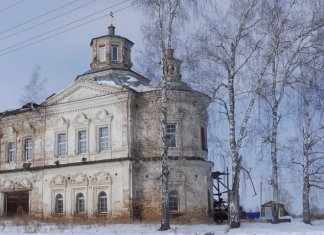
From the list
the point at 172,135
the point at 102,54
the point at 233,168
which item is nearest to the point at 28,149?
the point at 102,54

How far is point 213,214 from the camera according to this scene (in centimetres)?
2620

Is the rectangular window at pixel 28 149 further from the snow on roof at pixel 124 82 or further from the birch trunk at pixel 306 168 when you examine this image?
the birch trunk at pixel 306 168

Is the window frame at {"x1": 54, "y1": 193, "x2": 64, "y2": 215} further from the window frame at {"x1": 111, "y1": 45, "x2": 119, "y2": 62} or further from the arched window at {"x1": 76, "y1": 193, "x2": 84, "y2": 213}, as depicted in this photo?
the window frame at {"x1": 111, "y1": 45, "x2": 119, "y2": 62}

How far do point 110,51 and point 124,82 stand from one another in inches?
133

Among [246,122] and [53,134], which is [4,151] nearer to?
[53,134]

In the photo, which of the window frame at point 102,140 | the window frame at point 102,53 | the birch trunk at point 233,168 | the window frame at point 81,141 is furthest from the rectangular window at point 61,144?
the birch trunk at point 233,168

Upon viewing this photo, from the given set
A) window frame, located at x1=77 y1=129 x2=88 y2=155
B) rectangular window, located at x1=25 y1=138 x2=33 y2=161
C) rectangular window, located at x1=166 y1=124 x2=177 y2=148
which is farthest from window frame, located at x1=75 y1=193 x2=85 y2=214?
rectangular window, located at x1=166 y1=124 x2=177 y2=148

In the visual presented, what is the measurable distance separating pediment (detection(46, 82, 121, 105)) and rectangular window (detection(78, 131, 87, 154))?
6.87 feet

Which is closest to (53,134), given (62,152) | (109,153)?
(62,152)

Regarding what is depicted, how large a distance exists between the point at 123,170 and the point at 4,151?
1030 centimetres

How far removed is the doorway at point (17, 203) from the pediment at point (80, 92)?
6.18 metres

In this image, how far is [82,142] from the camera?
27547 mm

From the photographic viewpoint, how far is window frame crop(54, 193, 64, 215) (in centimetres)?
2747

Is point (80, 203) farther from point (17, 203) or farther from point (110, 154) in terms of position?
point (17, 203)
